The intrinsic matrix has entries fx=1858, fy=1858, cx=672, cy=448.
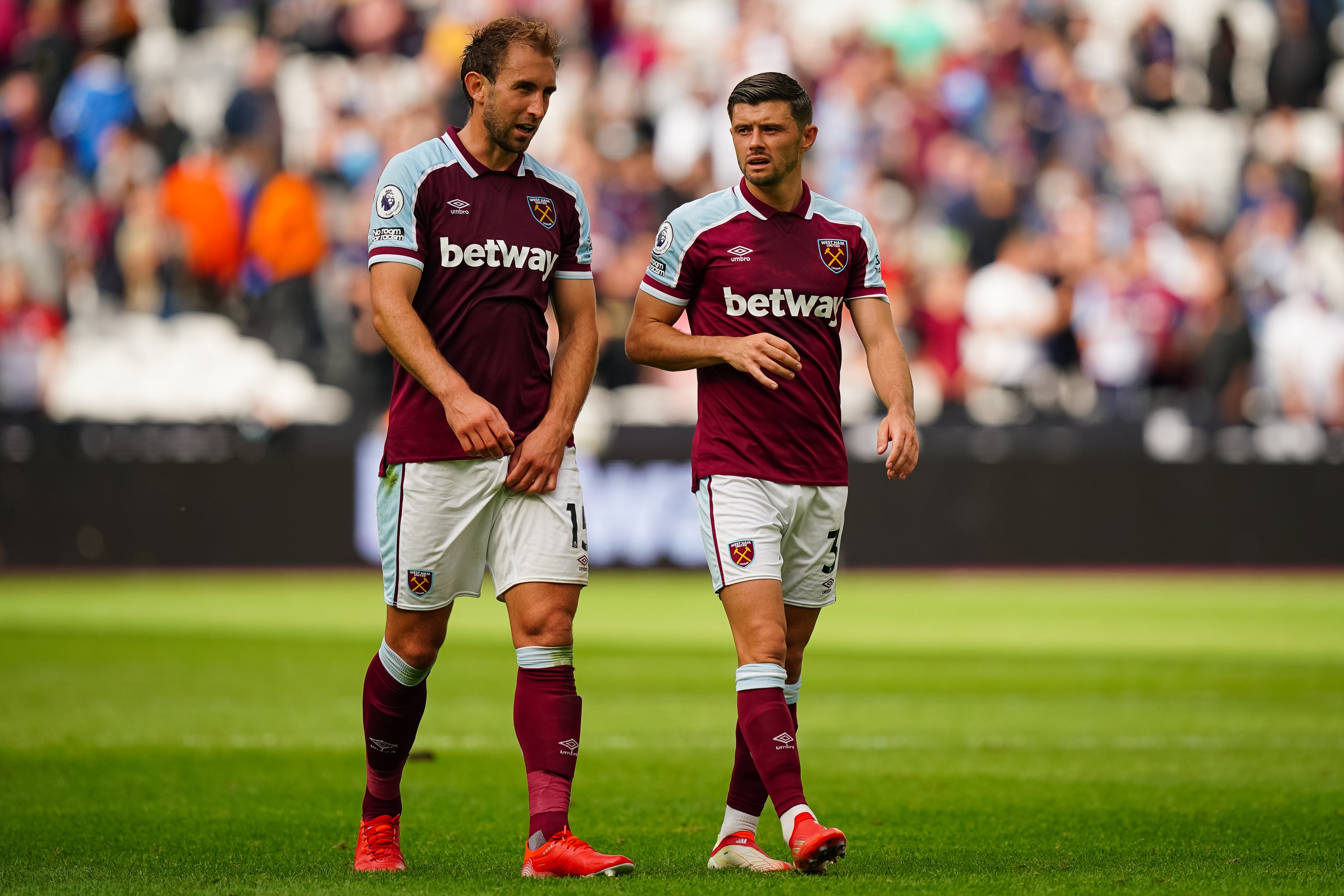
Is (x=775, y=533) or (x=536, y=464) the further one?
(x=775, y=533)

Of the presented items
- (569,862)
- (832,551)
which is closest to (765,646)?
(832,551)

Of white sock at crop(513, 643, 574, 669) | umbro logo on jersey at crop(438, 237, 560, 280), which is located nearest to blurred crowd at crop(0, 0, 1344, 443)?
umbro logo on jersey at crop(438, 237, 560, 280)

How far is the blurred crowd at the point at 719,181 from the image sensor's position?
749 inches

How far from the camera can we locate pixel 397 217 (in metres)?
5.81

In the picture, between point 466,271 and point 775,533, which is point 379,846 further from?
point 466,271

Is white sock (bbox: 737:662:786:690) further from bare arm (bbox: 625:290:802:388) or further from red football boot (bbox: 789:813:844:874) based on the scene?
bare arm (bbox: 625:290:802:388)

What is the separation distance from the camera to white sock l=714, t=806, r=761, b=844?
239 inches

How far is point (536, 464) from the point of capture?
5.82 m

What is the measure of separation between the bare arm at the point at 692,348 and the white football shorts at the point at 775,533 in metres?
0.36

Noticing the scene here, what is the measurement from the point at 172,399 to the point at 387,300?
1327 cm

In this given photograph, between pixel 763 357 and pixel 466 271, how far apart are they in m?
0.98

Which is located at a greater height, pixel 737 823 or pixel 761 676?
pixel 761 676

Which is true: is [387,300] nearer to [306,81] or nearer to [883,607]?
[883,607]

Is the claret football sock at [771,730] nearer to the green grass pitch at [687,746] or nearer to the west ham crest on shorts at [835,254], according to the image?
the green grass pitch at [687,746]
